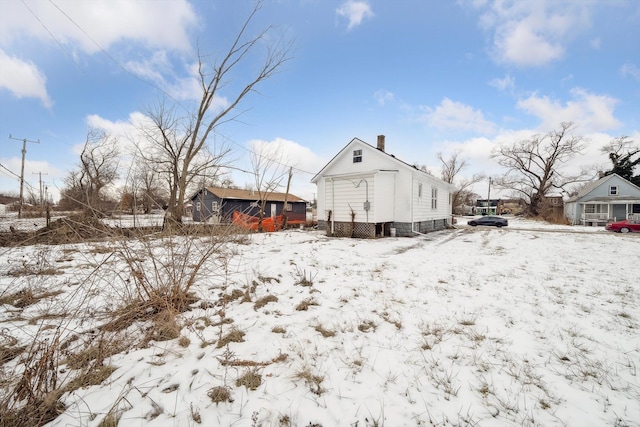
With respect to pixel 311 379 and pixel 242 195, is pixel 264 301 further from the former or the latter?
pixel 242 195

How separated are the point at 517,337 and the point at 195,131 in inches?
599

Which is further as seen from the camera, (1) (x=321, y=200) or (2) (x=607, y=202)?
(2) (x=607, y=202)

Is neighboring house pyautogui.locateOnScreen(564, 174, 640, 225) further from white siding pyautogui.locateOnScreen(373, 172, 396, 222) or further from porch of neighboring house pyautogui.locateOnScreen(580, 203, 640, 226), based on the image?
white siding pyautogui.locateOnScreen(373, 172, 396, 222)

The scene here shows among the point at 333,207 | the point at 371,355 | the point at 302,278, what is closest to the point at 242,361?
the point at 371,355

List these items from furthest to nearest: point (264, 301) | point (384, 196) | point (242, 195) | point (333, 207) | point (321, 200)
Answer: point (242, 195) → point (321, 200) → point (333, 207) → point (384, 196) → point (264, 301)

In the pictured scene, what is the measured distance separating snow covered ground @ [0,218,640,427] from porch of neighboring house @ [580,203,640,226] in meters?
29.0

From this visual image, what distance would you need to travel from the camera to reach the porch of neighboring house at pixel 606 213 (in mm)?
24755

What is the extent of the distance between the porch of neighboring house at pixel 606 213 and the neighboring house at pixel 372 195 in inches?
924

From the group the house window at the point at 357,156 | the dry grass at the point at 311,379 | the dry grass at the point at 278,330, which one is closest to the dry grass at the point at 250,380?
the dry grass at the point at 311,379

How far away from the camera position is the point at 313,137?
695 inches

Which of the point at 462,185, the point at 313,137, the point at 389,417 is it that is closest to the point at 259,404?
the point at 389,417

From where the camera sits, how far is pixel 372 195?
42.4 feet

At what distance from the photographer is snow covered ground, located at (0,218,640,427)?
204 centimetres

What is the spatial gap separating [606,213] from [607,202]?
1397 mm
